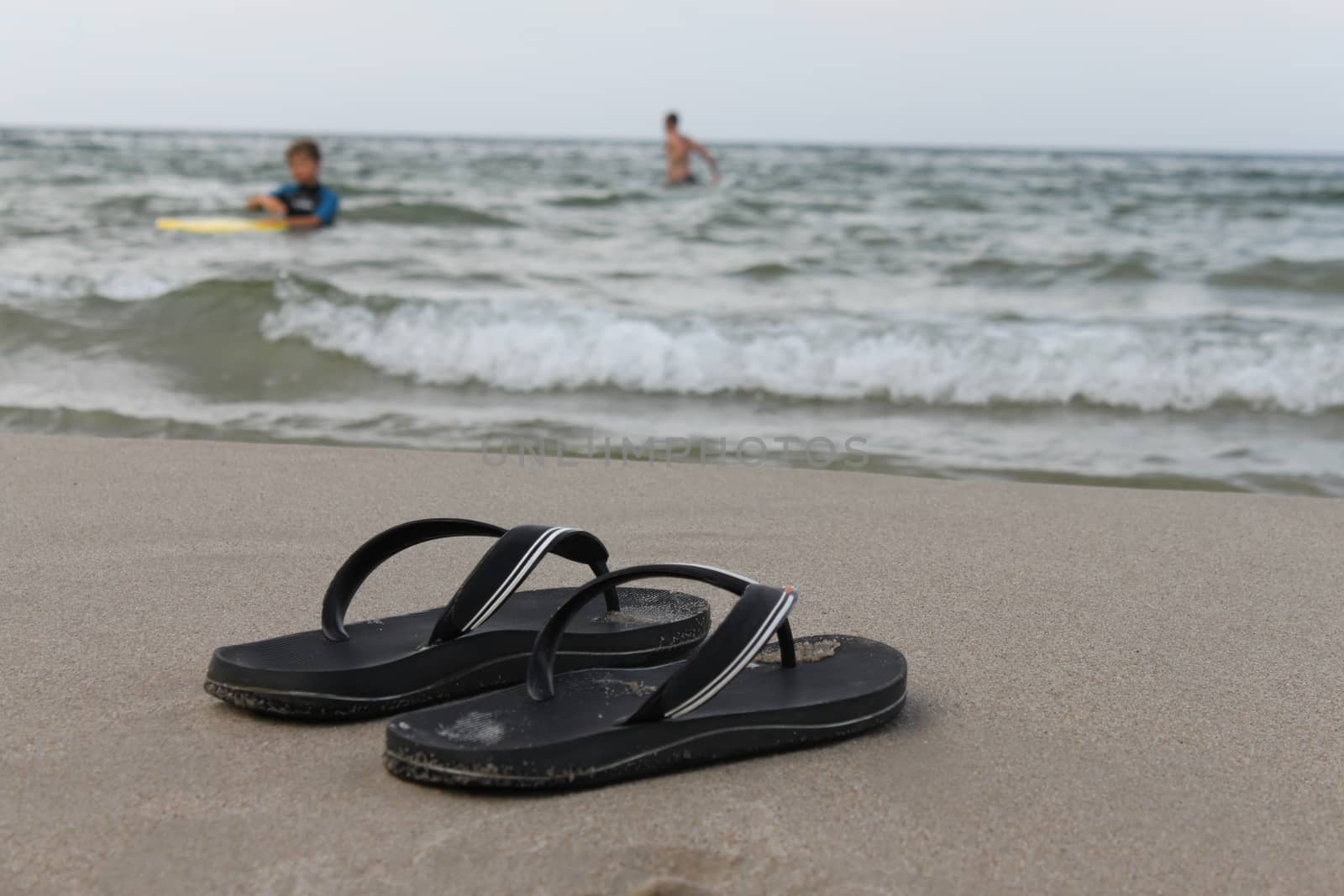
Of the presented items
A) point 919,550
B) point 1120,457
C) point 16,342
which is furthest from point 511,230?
point 919,550

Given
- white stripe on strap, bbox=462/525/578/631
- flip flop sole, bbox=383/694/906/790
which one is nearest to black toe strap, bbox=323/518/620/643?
white stripe on strap, bbox=462/525/578/631

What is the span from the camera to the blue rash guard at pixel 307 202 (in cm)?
872

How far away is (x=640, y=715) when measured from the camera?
1312mm

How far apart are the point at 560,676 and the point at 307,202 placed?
8.06 m

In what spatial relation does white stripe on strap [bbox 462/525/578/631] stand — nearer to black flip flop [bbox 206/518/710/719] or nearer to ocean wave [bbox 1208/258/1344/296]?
black flip flop [bbox 206/518/710/719]

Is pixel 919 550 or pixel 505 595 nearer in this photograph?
pixel 505 595

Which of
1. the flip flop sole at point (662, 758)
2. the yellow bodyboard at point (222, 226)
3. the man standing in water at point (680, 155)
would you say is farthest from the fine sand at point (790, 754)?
Answer: the man standing in water at point (680, 155)

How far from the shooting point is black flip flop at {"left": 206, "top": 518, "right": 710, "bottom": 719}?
1456 mm

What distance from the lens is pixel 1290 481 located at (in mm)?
3324

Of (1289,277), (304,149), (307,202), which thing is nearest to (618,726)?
(1289,277)

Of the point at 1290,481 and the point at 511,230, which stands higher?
the point at 511,230

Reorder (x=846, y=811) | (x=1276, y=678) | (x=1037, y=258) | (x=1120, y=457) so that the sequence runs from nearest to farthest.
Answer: (x=846, y=811)
(x=1276, y=678)
(x=1120, y=457)
(x=1037, y=258)

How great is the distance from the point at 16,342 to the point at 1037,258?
6322 mm

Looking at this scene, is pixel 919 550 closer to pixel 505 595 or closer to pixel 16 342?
pixel 505 595
